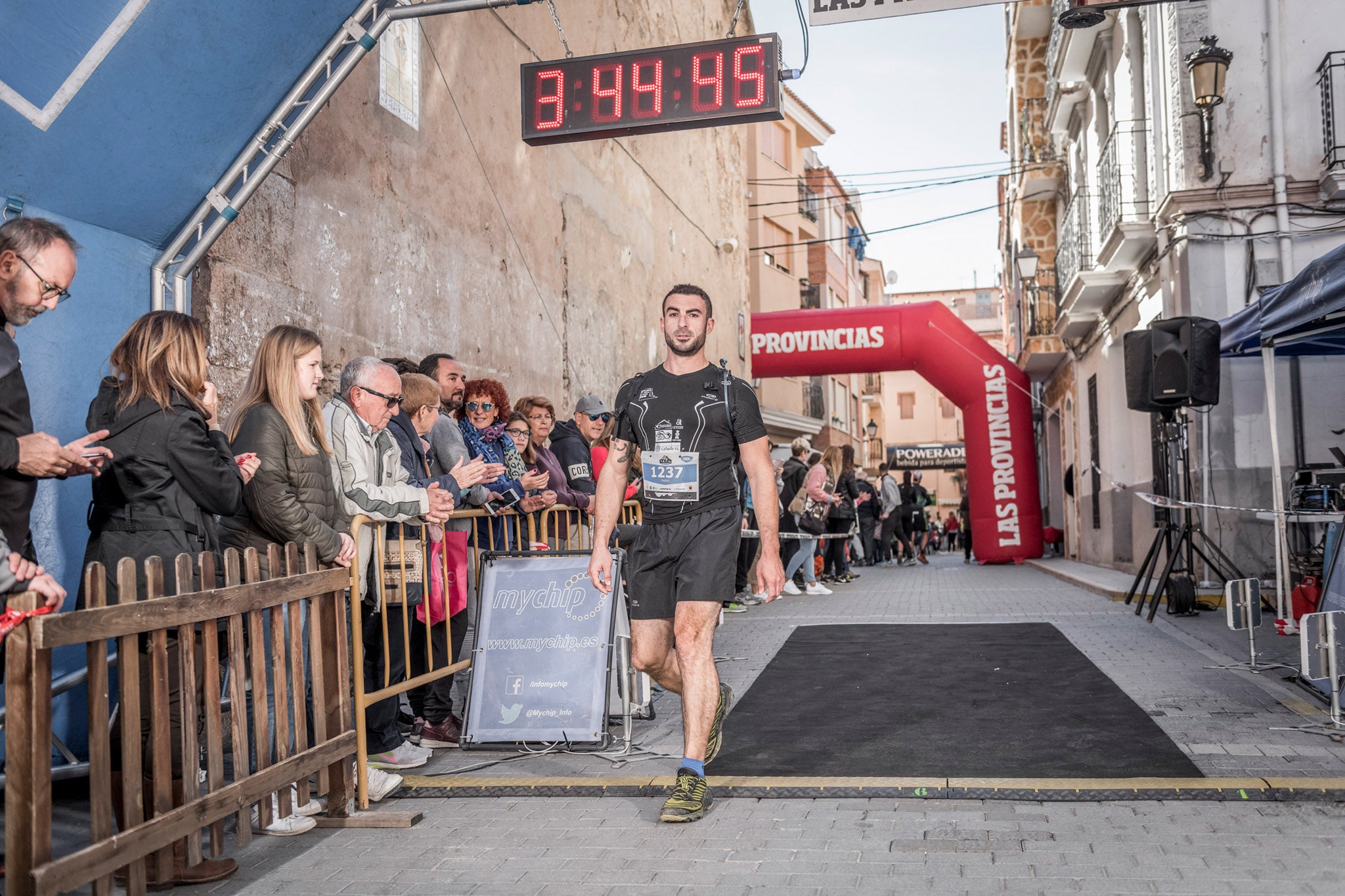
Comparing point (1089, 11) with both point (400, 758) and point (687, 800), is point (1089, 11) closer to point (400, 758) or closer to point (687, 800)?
point (687, 800)

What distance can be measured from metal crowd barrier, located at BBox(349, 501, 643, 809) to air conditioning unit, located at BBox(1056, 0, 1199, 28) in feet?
15.8

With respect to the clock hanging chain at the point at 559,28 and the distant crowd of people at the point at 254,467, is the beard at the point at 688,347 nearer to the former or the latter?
the distant crowd of people at the point at 254,467

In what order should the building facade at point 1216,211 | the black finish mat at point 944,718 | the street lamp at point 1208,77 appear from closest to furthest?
1. the black finish mat at point 944,718
2. the street lamp at point 1208,77
3. the building facade at point 1216,211

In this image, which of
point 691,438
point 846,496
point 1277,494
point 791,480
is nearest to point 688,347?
point 691,438

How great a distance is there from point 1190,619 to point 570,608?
22.8 feet

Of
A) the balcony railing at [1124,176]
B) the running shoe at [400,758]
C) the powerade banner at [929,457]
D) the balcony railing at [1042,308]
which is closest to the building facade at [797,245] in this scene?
the powerade banner at [929,457]

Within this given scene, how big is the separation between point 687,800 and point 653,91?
5444 millimetres

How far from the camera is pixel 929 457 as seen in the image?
53000mm

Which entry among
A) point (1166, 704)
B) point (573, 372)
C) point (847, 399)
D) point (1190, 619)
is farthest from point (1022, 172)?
point (847, 399)

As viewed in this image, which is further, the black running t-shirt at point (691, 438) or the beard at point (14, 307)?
the black running t-shirt at point (691, 438)

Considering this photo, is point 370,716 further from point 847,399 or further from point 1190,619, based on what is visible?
point 847,399

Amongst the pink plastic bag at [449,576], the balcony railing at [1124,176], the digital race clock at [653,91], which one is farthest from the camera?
the balcony railing at [1124,176]

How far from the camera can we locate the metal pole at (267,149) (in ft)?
19.6

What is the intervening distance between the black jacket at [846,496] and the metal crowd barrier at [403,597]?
10.7 m
